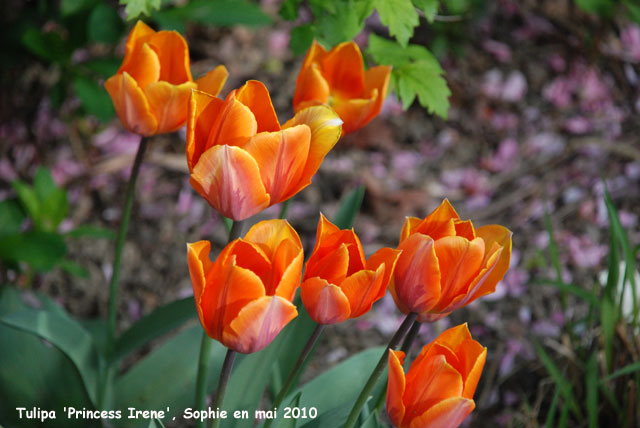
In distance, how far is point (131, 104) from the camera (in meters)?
0.90

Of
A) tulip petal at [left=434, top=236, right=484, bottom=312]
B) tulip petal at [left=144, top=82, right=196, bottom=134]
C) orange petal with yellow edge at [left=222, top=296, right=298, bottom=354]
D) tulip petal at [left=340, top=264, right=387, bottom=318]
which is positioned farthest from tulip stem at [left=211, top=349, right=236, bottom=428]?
tulip petal at [left=144, top=82, right=196, bottom=134]

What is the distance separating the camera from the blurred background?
1503 mm

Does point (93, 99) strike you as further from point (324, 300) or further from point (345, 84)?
point (324, 300)

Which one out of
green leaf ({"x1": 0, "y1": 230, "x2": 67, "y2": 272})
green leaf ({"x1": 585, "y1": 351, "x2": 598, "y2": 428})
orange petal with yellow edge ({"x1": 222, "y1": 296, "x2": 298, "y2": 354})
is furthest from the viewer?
green leaf ({"x1": 0, "y1": 230, "x2": 67, "y2": 272})

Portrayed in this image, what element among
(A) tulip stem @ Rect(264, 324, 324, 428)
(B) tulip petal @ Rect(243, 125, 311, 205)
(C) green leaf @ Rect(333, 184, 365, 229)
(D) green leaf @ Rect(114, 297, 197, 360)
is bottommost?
(D) green leaf @ Rect(114, 297, 197, 360)

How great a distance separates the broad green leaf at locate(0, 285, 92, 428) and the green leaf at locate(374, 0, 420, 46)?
809 mm

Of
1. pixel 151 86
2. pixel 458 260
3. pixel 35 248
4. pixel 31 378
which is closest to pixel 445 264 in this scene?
pixel 458 260

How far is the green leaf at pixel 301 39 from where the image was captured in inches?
45.6

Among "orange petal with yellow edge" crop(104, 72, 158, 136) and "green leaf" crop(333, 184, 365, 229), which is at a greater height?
"orange petal with yellow edge" crop(104, 72, 158, 136)

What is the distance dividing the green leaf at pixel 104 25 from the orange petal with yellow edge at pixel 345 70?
65cm

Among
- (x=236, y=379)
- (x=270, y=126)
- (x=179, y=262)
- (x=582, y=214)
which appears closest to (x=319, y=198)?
(x=179, y=262)

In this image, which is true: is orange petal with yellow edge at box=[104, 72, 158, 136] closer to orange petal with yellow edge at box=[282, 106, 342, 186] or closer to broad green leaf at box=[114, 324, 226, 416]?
orange petal with yellow edge at box=[282, 106, 342, 186]

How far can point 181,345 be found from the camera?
1347 millimetres

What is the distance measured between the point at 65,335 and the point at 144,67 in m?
0.54
